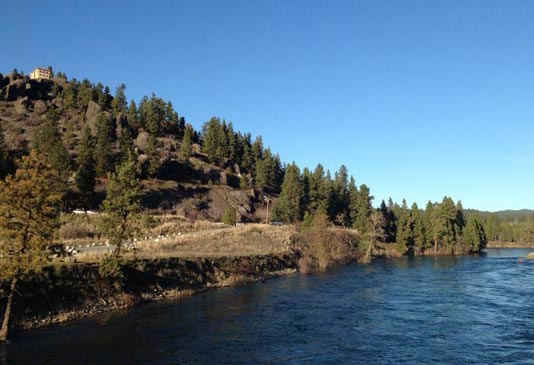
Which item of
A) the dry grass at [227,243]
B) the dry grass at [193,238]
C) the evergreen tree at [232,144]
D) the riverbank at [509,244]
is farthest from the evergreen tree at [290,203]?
the riverbank at [509,244]

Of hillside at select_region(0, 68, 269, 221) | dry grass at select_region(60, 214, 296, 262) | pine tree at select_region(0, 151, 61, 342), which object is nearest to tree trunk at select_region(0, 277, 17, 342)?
pine tree at select_region(0, 151, 61, 342)

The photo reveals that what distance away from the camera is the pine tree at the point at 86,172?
8144 centimetres

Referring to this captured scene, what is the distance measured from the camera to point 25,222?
2452 cm

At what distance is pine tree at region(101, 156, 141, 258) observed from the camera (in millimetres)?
36750

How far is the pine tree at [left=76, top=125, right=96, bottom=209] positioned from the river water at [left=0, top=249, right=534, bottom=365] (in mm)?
49602

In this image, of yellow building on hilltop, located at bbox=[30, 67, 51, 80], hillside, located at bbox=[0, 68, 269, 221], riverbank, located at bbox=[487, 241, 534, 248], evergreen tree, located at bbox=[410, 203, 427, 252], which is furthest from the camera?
yellow building on hilltop, located at bbox=[30, 67, 51, 80]

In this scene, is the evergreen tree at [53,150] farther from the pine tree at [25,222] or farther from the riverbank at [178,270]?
the pine tree at [25,222]

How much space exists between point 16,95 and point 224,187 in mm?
87100

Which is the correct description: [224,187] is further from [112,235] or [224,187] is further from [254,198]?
[112,235]

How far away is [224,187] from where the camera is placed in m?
120

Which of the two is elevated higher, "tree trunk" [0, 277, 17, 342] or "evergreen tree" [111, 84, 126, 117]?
"evergreen tree" [111, 84, 126, 117]

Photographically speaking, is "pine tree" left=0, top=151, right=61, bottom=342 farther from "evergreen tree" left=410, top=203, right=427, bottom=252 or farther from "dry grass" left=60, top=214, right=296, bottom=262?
"evergreen tree" left=410, top=203, right=427, bottom=252

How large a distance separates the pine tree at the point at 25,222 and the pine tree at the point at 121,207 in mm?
11113

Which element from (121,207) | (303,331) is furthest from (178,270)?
(303,331)
